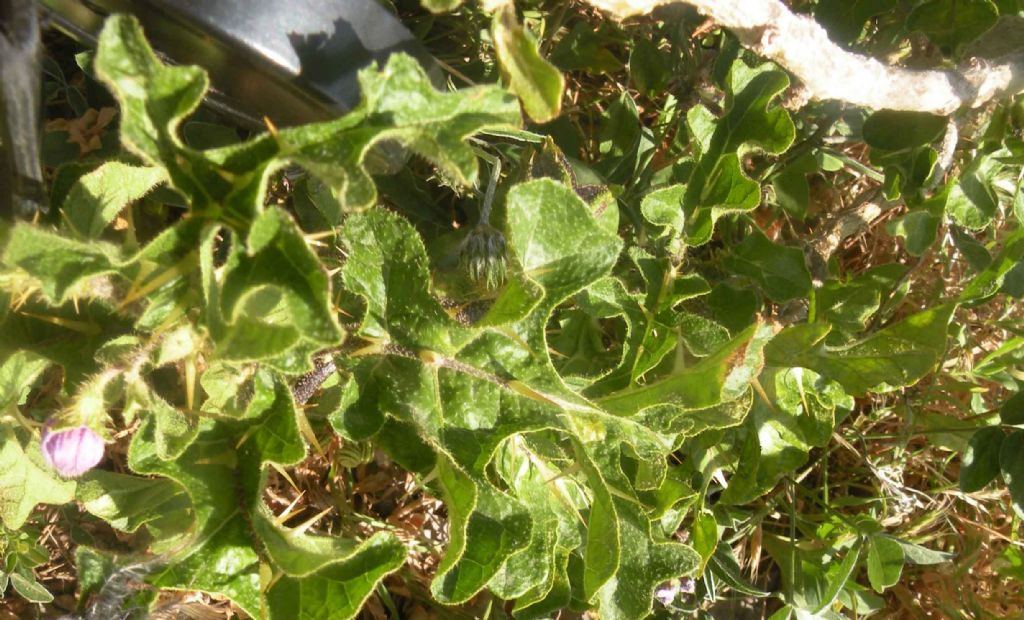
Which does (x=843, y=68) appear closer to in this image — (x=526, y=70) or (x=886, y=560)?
(x=526, y=70)

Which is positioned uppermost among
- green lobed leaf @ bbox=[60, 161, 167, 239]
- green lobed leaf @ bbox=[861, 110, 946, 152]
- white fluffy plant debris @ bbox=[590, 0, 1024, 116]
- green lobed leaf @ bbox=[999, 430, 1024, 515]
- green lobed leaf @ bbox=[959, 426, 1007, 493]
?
white fluffy plant debris @ bbox=[590, 0, 1024, 116]

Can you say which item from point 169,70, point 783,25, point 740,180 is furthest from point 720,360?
point 169,70

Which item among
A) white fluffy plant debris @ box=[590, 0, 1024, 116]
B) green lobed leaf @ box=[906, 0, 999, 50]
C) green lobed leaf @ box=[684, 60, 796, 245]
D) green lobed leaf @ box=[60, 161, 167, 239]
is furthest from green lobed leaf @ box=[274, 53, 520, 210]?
green lobed leaf @ box=[906, 0, 999, 50]

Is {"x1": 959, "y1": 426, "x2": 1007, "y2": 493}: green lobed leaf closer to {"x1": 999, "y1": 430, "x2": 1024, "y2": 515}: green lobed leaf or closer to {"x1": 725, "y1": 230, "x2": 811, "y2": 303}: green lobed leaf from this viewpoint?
{"x1": 999, "y1": 430, "x2": 1024, "y2": 515}: green lobed leaf

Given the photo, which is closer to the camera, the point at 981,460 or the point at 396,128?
the point at 396,128

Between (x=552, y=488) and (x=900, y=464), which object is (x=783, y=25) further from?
(x=900, y=464)

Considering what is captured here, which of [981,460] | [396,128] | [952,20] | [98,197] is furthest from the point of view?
[981,460]

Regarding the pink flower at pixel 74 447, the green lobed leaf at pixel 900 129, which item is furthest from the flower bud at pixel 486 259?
the green lobed leaf at pixel 900 129

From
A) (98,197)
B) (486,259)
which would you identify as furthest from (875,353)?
(98,197)

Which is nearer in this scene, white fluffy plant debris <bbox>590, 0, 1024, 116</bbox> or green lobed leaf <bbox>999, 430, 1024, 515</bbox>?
white fluffy plant debris <bbox>590, 0, 1024, 116</bbox>
